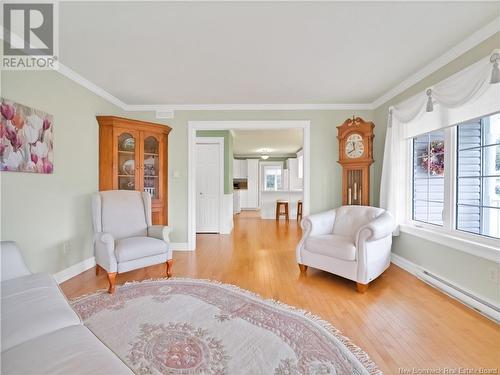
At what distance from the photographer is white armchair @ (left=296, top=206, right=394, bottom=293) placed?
8.20 feet

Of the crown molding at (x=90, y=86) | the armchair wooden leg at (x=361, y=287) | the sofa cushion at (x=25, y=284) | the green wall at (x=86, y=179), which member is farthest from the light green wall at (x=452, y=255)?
the crown molding at (x=90, y=86)

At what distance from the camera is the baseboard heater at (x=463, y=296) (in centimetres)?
200

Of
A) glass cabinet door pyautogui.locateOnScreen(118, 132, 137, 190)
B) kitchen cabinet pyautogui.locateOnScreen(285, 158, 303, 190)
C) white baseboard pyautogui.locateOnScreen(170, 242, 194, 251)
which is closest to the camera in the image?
glass cabinet door pyautogui.locateOnScreen(118, 132, 137, 190)

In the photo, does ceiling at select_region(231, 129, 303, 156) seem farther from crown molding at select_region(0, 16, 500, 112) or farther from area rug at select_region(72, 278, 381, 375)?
area rug at select_region(72, 278, 381, 375)

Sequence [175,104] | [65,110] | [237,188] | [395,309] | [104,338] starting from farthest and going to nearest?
1. [237,188]
2. [175,104]
3. [65,110]
4. [395,309]
5. [104,338]

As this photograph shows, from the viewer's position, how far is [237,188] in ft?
34.8

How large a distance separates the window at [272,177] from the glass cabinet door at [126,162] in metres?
7.82

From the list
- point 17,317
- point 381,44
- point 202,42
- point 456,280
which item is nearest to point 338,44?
point 381,44

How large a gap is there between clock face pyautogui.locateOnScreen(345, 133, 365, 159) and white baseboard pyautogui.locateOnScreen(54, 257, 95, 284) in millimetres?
3888

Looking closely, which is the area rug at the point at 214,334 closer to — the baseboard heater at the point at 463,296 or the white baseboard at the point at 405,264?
the baseboard heater at the point at 463,296

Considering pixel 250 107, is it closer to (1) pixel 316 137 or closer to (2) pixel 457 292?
(1) pixel 316 137

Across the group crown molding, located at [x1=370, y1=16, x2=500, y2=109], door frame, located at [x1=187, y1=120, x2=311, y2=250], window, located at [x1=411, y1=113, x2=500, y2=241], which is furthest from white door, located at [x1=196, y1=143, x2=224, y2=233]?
window, located at [x1=411, y1=113, x2=500, y2=241]

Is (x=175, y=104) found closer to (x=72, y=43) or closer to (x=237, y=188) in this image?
(x=72, y=43)

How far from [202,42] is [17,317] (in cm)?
229
